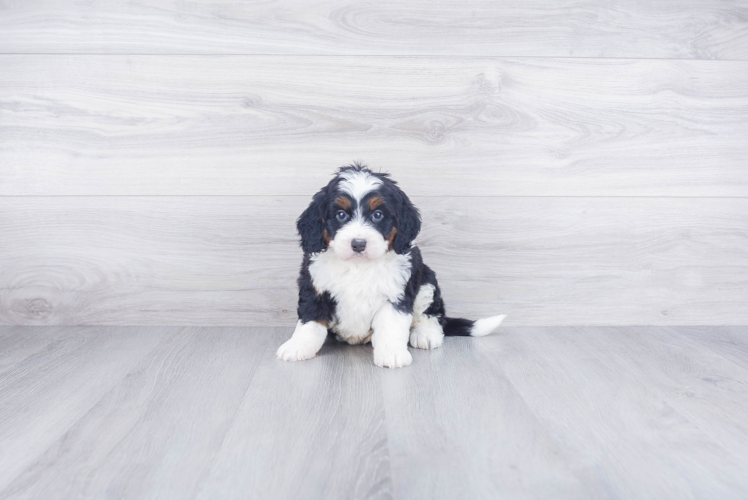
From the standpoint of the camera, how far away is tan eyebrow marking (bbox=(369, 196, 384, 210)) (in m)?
1.66

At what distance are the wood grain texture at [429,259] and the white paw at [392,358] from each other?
53cm

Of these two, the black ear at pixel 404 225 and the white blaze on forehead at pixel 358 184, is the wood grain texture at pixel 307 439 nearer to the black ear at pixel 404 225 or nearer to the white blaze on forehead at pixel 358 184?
the black ear at pixel 404 225

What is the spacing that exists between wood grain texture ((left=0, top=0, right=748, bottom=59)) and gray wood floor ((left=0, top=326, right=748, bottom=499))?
1024 millimetres

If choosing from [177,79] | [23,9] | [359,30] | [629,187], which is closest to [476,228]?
[629,187]

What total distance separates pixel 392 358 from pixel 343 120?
89 centimetres

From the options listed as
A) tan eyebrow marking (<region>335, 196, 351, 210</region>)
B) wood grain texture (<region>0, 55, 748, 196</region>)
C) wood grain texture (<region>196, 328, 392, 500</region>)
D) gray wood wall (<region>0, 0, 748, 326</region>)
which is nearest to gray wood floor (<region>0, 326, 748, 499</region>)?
wood grain texture (<region>196, 328, 392, 500</region>)

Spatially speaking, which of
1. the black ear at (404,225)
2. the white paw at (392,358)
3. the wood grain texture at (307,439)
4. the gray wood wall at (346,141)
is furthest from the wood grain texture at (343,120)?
the wood grain texture at (307,439)

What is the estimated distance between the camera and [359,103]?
2092 mm

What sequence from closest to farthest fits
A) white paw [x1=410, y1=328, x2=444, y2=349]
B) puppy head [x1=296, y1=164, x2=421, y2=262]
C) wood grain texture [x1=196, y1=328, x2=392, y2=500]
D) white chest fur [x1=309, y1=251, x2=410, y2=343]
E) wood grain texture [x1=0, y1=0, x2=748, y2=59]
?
wood grain texture [x1=196, y1=328, x2=392, y2=500], puppy head [x1=296, y1=164, x2=421, y2=262], white chest fur [x1=309, y1=251, x2=410, y2=343], white paw [x1=410, y1=328, x2=444, y2=349], wood grain texture [x1=0, y1=0, x2=748, y2=59]

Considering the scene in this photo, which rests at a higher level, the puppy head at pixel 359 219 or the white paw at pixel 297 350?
the puppy head at pixel 359 219

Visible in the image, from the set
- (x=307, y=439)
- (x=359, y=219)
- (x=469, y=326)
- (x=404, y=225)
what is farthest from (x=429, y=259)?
(x=307, y=439)

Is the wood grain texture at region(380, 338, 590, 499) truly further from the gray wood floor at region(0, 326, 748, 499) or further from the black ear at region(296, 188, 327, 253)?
the black ear at region(296, 188, 327, 253)

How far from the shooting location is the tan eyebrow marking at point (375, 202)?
166cm

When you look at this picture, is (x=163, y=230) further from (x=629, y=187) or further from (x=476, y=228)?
(x=629, y=187)
